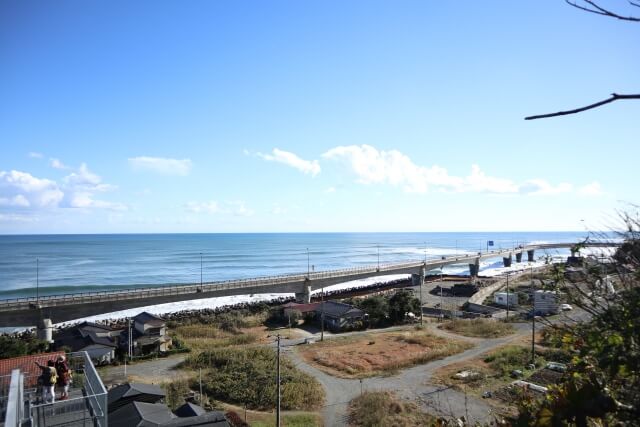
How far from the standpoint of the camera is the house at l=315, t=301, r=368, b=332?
3903cm

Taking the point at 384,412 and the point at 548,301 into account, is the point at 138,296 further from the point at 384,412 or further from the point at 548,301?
the point at 548,301

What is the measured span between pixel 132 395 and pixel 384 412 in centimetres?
1061

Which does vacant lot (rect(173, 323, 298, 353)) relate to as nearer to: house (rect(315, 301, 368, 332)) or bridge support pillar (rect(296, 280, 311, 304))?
house (rect(315, 301, 368, 332))

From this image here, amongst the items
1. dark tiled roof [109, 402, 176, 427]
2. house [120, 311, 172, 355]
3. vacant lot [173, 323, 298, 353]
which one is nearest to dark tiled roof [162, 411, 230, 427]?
dark tiled roof [109, 402, 176, 427]

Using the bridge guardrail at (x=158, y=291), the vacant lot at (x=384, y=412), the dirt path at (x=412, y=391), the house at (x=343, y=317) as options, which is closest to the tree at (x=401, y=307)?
the house at (x=343, y=317)

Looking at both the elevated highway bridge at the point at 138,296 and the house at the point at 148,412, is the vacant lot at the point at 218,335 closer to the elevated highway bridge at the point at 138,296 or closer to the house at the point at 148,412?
the elevated highway bridge at the point at 138,296

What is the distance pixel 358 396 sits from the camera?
66.9 ft

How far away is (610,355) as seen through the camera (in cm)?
302

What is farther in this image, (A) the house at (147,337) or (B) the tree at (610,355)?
(A) the house at (147,337)

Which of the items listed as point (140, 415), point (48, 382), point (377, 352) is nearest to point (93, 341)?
point (140, 415)

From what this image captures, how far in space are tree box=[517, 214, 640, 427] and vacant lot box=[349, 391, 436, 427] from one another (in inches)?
543

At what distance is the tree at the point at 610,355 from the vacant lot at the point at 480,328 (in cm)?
3156

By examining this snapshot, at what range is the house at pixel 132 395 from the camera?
16.6 metres

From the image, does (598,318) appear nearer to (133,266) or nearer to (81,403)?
(81,403)
